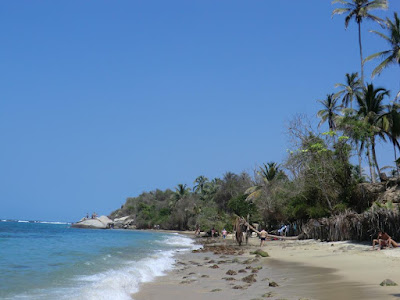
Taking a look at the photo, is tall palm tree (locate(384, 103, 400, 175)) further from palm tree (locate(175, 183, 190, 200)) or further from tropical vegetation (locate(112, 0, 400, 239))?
palm tree (locate(175, 183, 190, 200))

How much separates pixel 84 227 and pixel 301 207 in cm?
7606

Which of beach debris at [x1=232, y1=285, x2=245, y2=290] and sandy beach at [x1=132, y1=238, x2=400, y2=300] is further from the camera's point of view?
beach debris at [x1=232, y1=285, x2=245, y2=290]

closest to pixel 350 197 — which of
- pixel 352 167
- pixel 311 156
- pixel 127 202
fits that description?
pixel 352 167

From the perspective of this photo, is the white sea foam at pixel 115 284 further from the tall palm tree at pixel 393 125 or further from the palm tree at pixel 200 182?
the palm tree at pixel 200 182

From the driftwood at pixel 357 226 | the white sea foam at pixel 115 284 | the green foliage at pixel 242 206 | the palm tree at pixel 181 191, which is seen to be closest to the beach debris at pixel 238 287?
the white sea foam at pixel 115 284

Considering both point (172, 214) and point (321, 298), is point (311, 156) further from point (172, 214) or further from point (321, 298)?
point (172, 214)

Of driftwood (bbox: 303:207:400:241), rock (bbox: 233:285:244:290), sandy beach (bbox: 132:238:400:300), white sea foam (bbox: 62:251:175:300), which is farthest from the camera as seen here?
driftwood (bbox: 303:207:400:241)

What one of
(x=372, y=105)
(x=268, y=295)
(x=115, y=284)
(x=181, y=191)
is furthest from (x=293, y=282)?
(x=181, y=191)

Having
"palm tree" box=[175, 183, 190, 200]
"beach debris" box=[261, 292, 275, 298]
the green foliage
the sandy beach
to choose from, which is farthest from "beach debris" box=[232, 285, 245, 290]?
"palm tree" box=[175, 183, 190, 200]

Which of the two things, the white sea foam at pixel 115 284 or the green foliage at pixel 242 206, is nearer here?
the white sea foam at pixel 115 284

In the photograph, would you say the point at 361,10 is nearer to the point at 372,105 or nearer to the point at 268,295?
the point at 372,105

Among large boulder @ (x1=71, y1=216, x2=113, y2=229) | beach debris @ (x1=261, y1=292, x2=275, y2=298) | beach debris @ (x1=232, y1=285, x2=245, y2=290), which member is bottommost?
beach debris @ (x1=232, y1=285, x2=245, y2=290)

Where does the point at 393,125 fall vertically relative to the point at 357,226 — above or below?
above

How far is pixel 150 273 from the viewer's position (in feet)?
48.0
